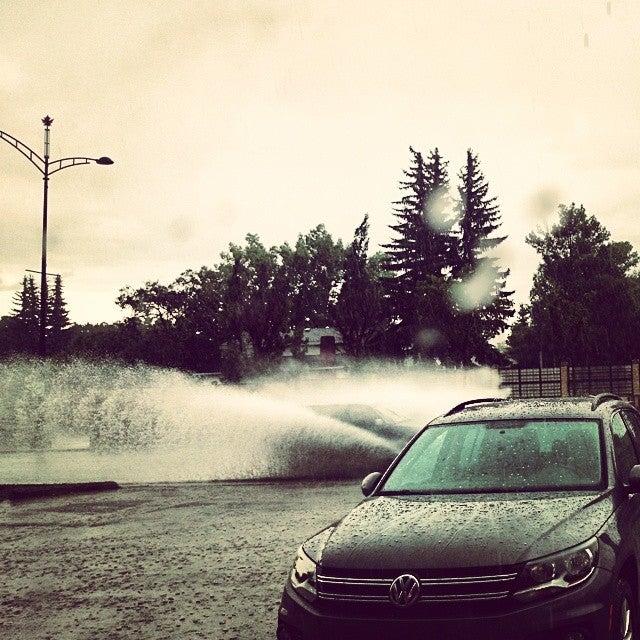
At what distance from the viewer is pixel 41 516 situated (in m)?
11.9

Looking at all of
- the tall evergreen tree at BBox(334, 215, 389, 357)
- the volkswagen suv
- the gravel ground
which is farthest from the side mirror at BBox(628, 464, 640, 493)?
the tall evergreen tree at BBox(334, 215, 389, 357)

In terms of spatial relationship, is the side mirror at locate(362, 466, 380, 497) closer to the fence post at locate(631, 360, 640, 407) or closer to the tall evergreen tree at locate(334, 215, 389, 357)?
the fence post at locate(631, 360, 640, 407)

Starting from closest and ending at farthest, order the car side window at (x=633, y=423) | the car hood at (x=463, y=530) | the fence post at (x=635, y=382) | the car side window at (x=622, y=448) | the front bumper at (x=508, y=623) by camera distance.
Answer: the front bumper at (x=508, y=623), the car hood at (x=463, y=530), the car side window at (x=622, y=448), the car side window at (x=633, y=423), the fence post at (x=635, y=382)

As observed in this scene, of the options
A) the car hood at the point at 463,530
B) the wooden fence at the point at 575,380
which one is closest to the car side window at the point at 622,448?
the car hood at the point at 463,530

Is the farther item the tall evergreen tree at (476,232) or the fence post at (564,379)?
the tall evergreen tree at (476,232)

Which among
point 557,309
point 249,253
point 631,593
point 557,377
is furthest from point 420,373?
point 631,593

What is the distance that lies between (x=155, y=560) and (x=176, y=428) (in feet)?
43.6

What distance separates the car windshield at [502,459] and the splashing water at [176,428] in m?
9.38

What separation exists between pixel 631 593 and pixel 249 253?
88.0 m

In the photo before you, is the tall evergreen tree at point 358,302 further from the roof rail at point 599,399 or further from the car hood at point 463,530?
the car hood at point 463,530

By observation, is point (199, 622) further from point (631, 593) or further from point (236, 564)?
point (631, 593)

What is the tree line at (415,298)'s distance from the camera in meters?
39.2

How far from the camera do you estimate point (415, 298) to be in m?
58.1

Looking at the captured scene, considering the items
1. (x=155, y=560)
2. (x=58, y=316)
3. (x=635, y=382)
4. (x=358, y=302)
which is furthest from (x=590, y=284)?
(x=58, y=316)
